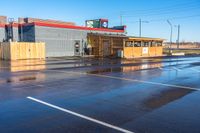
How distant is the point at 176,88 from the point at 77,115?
20.3 feet

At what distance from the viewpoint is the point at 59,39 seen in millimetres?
37875

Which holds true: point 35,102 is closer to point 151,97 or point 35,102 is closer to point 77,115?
point 77,115

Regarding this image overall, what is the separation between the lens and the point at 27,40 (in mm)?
35969

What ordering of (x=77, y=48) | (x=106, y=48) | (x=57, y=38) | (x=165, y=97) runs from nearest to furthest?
(x=165, y=97), (x=57, y=38), (x=77, y=48), (x=106, y=48)

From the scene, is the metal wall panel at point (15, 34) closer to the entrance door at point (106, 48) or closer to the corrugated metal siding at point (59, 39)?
the corrugated metal siding at point (59, 39)

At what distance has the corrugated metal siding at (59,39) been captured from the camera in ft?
117

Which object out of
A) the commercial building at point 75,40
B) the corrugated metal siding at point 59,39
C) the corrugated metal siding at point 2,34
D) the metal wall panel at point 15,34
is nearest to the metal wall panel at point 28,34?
the commercial building at point 75,40

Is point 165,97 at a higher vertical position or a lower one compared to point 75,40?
lower

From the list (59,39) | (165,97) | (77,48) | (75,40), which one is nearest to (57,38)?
(59,39)

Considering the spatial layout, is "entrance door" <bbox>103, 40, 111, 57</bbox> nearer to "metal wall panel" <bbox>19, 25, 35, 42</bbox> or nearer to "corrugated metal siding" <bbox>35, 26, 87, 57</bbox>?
"corrugated metal siding" <bbox>35, 26, 87, 57</bbox>

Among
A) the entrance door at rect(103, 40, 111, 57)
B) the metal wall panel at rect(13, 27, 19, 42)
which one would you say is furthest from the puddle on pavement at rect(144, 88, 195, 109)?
the entrance door at rect(103, 40, 111, 57)

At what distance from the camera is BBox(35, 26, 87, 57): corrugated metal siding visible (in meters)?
35.7

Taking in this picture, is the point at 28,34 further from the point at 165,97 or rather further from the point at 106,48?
the point at 165,97

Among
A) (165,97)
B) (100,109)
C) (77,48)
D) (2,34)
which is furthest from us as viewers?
(77,48)
